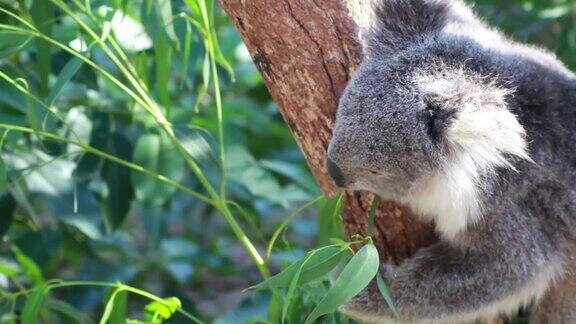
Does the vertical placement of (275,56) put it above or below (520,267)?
Answer: above

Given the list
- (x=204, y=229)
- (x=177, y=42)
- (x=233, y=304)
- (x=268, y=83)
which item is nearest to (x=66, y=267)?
(x=204, y=229)

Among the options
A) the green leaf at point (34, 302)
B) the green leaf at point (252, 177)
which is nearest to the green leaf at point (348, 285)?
the green leaf at point (34, 302)

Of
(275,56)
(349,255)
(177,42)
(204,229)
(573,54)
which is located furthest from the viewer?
(204,229)

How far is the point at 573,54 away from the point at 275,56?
7.75 feet

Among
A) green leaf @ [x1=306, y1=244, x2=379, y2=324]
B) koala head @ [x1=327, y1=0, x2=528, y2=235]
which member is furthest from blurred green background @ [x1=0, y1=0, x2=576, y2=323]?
green leaf @ [x1=306, y1=244, x2=379, y2=324]

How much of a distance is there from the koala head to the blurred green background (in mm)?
261

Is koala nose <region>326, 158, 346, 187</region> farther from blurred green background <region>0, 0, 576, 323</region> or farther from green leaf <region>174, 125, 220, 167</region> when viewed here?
green leaf <region>174, 125, 220, 167</region>

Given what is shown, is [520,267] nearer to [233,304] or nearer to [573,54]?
[573,54]

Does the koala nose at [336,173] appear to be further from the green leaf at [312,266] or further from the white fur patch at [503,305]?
the white fur patch at [503,305]

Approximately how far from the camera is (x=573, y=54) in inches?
181

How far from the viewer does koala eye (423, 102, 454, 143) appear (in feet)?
8.29

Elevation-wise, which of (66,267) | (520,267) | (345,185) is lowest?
(66,267)

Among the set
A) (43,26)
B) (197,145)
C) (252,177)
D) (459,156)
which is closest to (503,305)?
(459,156)

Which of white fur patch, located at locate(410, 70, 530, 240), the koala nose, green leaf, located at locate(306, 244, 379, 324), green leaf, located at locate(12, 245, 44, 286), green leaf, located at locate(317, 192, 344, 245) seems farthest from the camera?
green leaf, located at locate(12, 245, 44, 286)
